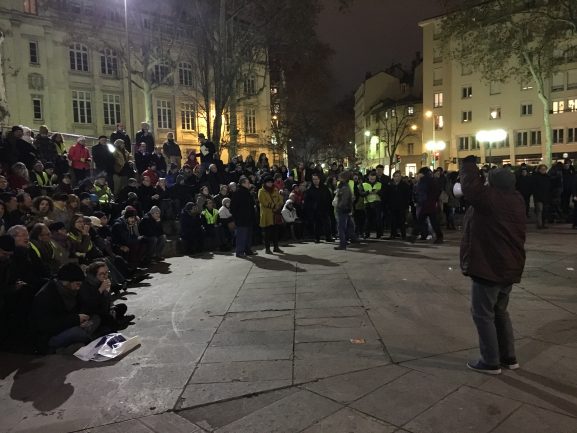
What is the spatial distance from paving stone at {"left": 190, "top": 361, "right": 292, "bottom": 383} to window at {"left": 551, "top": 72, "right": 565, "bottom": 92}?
5067 centimetres

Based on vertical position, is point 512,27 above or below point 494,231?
above

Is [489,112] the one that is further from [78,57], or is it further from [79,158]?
[79,158]

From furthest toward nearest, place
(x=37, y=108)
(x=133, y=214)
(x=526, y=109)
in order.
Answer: (x=526, y=109) → (x=37, y=108) → (x=133, y=214)

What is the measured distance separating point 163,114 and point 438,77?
1235 inches

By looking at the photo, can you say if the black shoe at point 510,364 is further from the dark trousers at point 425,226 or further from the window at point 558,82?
the window at point 558,82

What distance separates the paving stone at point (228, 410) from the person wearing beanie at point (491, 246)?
1.84m

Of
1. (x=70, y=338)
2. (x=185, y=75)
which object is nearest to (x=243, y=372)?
(x=70, y=338)

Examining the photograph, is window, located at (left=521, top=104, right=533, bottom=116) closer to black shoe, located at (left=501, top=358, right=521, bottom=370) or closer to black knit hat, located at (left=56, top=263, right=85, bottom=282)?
black shoe, located at (left=501, top=358, right=521, bottom=370)

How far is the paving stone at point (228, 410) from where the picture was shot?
12.9 feet

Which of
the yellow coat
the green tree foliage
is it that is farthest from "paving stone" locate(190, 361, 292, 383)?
the green tree foliage

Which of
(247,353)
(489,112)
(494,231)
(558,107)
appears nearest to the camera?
(494,231)

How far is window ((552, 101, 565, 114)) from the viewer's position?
46.5m

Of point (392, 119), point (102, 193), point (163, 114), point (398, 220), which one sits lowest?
point (398, 220)

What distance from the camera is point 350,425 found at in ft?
12.2
